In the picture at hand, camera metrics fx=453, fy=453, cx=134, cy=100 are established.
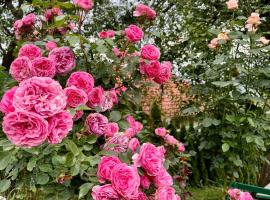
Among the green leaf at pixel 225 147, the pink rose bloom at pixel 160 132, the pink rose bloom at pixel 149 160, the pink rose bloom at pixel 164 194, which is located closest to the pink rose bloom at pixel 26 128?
the pink rose bloom at pixel 149 160

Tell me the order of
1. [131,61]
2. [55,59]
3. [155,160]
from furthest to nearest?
[131,61], [55,59], [155,160]

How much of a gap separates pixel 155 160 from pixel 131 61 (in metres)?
0.77

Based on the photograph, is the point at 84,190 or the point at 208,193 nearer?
the point at 84,190

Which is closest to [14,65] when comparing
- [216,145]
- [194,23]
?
[216,145]

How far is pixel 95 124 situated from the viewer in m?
1.83

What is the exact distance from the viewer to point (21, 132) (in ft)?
4.36

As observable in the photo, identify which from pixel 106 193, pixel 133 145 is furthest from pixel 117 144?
pixel 106 193

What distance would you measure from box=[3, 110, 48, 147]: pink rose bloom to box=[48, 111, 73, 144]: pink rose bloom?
3 cm

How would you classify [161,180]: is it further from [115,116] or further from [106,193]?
[115,116]

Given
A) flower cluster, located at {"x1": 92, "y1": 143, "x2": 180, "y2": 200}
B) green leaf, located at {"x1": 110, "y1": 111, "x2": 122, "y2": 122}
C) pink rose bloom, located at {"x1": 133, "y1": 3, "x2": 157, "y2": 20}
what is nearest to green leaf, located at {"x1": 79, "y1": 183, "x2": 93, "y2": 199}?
flower cluster, located at {"x1": 92, "y1": 143, "x2": 180, "y2": 200}

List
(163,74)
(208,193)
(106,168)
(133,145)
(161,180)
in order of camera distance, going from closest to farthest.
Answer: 1. (106,168)
2. (161,180)
3. (133,145)
4. (163,74)
5. (208,193)

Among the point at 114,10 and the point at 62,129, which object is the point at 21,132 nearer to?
the point at 62,129

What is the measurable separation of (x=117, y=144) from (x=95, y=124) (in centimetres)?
15

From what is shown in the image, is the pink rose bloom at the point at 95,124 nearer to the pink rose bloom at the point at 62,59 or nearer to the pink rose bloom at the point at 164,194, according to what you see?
the pink rose bloom at the point at 62,59
